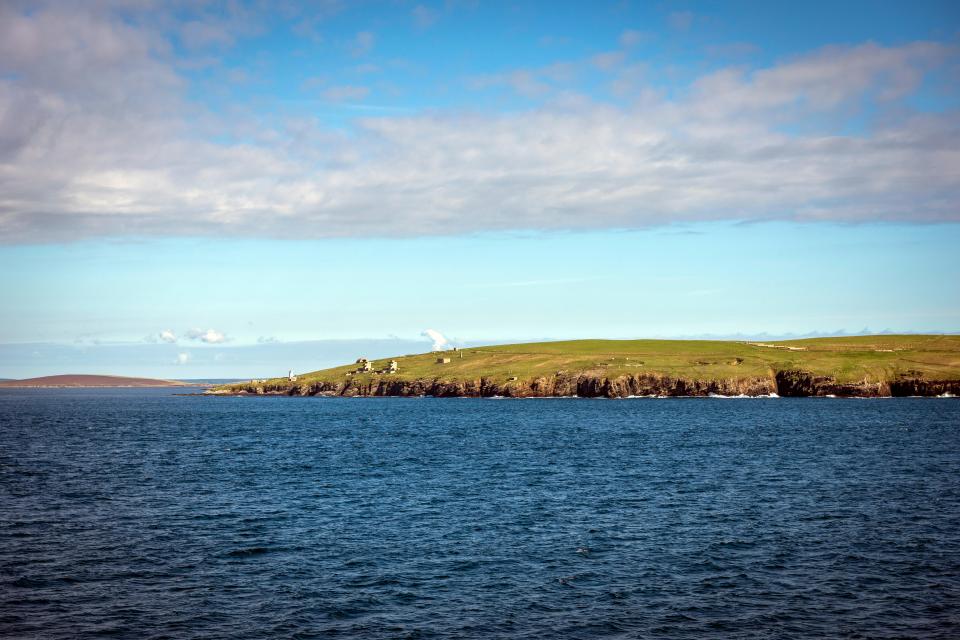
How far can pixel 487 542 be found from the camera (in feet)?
164

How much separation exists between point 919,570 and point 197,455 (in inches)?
3391

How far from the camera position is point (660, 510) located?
5994cm

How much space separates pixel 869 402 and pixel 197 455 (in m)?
173

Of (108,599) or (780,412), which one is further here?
(780,412)

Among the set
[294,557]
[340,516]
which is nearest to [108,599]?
[294,557]

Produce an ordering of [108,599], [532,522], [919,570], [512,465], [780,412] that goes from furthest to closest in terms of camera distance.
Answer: [780,412] < [512,465] < [532,522] < [919,570] < [108,599]

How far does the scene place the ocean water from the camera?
35.6 metres

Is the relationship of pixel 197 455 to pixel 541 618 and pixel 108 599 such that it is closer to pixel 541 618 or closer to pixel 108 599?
pixel 108 599

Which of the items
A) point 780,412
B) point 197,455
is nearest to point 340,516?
point 197,455

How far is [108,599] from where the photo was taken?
3866 centimetres

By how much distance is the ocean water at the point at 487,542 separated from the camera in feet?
117

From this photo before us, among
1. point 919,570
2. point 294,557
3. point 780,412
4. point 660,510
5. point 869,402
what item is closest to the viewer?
point 919,570

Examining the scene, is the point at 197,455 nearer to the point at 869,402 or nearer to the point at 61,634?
the point at 61,634

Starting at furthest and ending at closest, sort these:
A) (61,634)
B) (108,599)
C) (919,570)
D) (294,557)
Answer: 1. (294,557)
2. (919,570)
3. (108,599)
4. (61,634)
